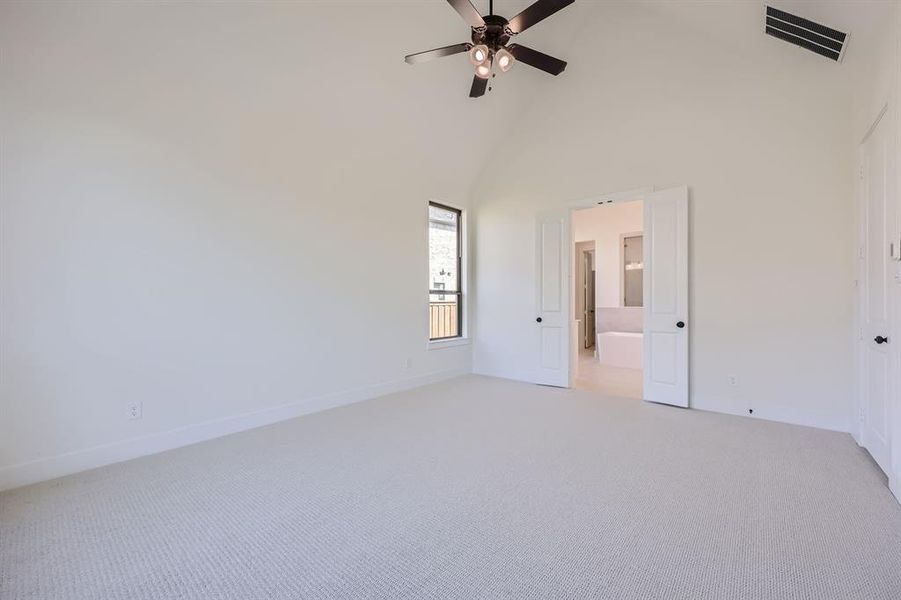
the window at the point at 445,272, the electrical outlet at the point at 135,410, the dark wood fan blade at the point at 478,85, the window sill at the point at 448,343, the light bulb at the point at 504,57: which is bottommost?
the electrical outlet at the point at 135,410

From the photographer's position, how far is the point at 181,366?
318 cm

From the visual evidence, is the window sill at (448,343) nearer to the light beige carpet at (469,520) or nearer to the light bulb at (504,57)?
the light beige carpet at (469,520)

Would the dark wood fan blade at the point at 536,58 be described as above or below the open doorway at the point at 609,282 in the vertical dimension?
above

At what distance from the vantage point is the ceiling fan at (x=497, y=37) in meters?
2.49

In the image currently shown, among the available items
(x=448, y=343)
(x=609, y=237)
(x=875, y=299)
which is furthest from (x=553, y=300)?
(x=609, y=237)

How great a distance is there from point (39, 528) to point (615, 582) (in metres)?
2.77

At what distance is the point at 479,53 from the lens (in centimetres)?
280

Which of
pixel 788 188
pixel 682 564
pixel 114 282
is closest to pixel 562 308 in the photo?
pixel 788 188

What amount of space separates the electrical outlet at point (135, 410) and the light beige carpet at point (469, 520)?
33 cm

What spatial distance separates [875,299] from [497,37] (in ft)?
10.6

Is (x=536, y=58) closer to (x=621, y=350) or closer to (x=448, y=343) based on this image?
(x=448, y=343)

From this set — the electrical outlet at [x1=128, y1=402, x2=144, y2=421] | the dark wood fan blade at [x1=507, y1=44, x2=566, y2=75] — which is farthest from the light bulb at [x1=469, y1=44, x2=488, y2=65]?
the electrical outlet at [x1=128, y1=402, x2=144, y2=421]

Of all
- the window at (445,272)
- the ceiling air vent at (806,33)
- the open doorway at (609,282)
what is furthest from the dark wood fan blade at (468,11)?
the open doorway at (609,282)

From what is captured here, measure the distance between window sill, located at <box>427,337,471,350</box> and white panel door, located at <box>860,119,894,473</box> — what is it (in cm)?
415
